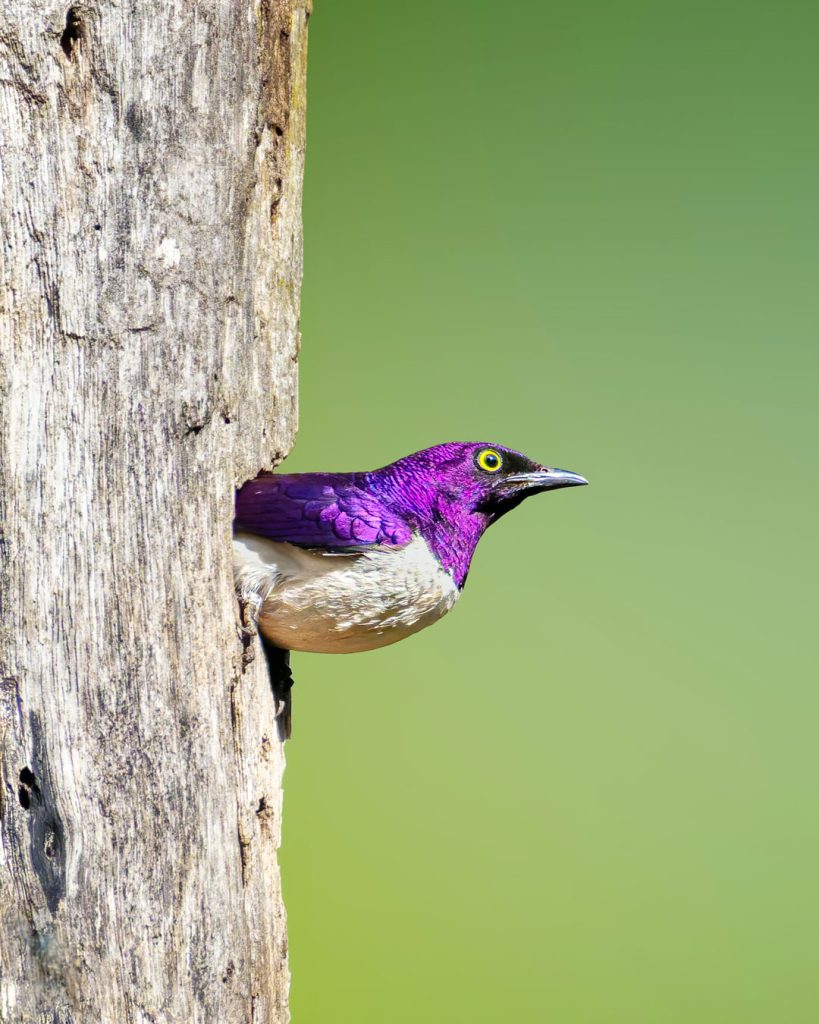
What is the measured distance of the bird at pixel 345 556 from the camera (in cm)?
170

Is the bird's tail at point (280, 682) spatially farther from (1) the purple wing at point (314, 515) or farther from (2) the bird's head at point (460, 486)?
(2) the bird's head at point (460, 486)

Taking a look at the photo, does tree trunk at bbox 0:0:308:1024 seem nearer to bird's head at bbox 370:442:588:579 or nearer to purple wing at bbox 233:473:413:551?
purple wing at bbox 233:473:413:551

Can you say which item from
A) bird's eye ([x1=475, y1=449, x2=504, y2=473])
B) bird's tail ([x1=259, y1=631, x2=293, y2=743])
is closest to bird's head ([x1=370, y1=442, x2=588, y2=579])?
bird's eye ([x1=475, y1=449, x2=504, y2=473])

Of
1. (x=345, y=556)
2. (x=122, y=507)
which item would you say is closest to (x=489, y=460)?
(x=345, y=556)

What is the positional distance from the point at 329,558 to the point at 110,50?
2.45 ft

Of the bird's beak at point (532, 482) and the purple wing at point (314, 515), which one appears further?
the bird's beak at point (532, 482)

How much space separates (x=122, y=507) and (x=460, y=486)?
2.01 ft

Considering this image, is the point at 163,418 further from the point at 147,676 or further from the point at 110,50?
the point at 110,50

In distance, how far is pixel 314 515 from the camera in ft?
5.62

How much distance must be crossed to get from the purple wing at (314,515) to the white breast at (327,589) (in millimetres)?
22

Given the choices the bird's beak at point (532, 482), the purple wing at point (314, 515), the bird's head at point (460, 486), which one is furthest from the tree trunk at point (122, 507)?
the bird's beak at point (532, 482)

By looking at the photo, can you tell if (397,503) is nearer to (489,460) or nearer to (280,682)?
(489,460)

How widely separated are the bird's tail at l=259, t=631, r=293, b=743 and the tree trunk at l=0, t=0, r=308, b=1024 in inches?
8.0

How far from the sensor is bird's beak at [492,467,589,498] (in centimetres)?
190
